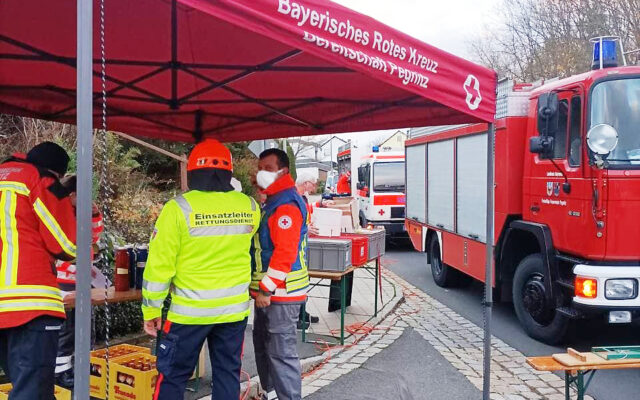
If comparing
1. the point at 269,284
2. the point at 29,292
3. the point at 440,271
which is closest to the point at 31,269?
the point at 29,292

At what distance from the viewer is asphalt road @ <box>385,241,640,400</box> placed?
538 cm

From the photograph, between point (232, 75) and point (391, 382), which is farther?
point (391, 382)

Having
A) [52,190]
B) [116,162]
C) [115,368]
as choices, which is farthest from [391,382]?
[116,162]

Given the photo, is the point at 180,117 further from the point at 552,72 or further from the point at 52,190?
the point at 552,72

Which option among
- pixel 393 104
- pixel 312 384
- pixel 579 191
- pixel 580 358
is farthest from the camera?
pixel 579 191

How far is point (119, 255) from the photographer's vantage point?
14.2 ft

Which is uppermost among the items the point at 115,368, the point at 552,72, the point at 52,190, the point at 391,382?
the point at 552,72

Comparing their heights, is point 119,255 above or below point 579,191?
below

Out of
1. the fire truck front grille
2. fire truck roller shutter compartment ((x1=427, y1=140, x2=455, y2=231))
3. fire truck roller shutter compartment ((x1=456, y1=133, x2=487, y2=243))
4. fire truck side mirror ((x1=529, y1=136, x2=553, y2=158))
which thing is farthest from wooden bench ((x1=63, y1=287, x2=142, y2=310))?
the fire truck front grille

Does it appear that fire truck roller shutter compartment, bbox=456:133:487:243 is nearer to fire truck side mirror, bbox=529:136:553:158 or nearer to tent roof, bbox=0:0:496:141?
fire truck side mirror, bbox=529:136:553:158

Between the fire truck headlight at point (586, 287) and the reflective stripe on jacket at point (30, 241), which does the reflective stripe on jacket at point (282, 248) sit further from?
the fire truck headlight at point (586, 287)

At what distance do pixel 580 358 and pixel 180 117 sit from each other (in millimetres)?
4316

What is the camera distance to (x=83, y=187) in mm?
2238

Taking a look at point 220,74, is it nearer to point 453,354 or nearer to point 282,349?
point 282,349
